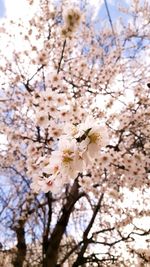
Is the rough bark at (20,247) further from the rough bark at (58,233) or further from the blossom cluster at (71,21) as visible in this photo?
the blossom cluster at (71,21)

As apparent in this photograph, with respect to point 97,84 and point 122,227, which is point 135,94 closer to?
point 97,84

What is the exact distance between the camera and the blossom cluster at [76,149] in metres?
1.61

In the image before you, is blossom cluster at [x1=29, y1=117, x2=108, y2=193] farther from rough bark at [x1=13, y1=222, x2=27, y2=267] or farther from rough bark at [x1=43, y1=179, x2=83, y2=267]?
rough bark at [x1=13, y1=222, x2=27, y2=267]

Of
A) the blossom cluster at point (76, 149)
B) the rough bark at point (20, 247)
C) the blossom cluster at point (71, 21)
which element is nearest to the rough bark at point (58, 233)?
the rough bark at point (20, 247)

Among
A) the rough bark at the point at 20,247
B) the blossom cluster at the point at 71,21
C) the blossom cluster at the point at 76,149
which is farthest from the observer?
the rough bark at the point at 20,247

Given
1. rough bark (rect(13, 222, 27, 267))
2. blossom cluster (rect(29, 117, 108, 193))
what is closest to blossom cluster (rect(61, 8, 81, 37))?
blossom cluster (rect(29, 117, 108, 193))

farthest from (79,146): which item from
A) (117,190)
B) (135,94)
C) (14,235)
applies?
(14,235)

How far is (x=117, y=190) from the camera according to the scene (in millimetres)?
7574

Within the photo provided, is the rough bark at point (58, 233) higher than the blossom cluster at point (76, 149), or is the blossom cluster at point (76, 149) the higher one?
the rough bark at point (58, 233)

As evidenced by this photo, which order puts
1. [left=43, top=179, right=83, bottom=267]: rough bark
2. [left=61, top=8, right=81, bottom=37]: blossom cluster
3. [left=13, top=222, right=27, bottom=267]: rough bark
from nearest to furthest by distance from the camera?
1. [left=61, top=8, right=81, bottom=37]: blossom cluster
2. [left=43, top=179, right=83, bottom=267]: rough bark
3. [left=13, top=222, right=27, bottom=267]: rough bark

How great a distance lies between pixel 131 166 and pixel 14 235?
6.06m

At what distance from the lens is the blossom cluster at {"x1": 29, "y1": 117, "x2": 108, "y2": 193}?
1.61 meters

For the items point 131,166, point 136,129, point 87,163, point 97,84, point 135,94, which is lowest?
point 87,163

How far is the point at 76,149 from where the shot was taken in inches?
63.4
